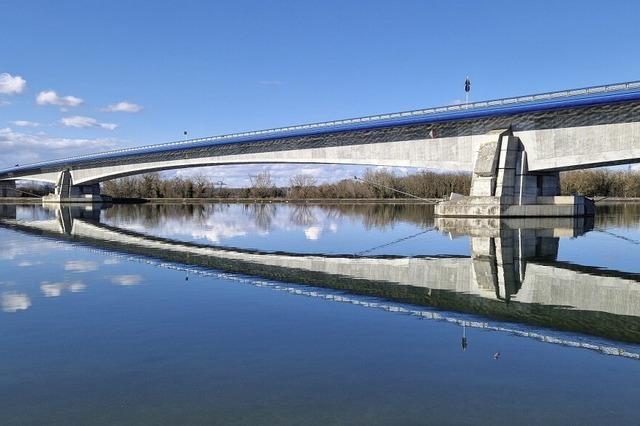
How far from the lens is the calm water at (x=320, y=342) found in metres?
5.49

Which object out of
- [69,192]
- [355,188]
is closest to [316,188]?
[355,188]

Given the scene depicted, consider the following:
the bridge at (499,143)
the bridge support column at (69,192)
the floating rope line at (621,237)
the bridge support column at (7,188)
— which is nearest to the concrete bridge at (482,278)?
the floating rope line at (621,237)

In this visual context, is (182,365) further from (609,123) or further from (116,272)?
(609,123)

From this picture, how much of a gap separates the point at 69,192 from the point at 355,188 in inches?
2201

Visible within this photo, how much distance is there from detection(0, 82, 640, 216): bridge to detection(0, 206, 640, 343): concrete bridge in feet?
43.1

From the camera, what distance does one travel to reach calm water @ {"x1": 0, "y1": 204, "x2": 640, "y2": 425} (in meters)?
5.49

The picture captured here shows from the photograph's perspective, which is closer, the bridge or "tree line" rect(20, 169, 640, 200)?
the bridge

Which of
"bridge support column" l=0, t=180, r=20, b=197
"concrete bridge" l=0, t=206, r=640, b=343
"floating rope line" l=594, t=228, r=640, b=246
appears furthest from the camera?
"bridge support column" l=0, t=180, r=20, b=197

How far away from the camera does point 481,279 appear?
1378 centimetres

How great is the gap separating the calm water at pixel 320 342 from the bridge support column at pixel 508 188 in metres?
20.9

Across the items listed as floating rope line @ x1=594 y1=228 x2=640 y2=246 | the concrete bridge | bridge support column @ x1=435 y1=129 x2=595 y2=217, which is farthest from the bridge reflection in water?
bridge support column @ x1=435 y1=129 x2=595 y2=217

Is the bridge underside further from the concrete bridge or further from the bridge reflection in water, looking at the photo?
the bridge reflection in water

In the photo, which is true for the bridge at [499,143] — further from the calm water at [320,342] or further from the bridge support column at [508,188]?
the calm water at [320,342]

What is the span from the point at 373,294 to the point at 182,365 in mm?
6014
